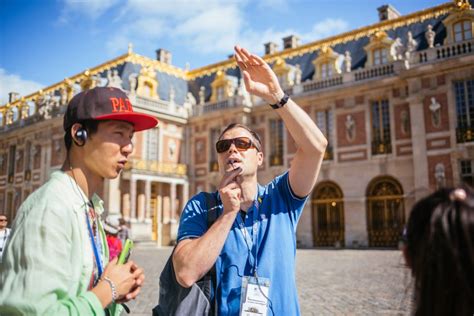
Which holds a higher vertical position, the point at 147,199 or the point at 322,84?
the point at 322,84

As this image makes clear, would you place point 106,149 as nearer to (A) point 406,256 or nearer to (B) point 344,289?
(A) point 406,256

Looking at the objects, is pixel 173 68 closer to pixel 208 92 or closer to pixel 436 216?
pixel 208 92

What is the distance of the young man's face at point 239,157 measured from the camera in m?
2.60

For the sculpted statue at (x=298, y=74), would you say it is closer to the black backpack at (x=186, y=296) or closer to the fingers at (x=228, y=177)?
the fingers at (x=228, y=177)

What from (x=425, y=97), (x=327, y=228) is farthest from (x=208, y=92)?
(x=425, y=97)

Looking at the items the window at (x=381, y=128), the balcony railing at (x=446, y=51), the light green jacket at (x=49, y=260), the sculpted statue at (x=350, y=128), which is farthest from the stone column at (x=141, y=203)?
the light green jacket at (x=49, y=260)

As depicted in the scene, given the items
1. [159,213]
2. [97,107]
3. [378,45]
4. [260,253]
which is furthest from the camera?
[159,213]

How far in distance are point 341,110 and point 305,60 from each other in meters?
5.14

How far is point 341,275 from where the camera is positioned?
35.0ft

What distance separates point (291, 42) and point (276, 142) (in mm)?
7549

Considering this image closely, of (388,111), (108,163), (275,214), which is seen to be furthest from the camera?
(388,111)

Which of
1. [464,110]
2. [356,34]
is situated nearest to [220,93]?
[356,34]

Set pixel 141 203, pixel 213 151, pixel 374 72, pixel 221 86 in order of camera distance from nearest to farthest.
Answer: pixel 374 72 → pixel 141 203 → pixel 213 151 → pixel 221 86

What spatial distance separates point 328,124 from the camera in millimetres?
23188
